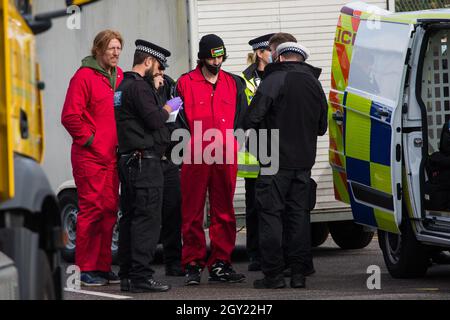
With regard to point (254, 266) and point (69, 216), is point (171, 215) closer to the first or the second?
point (254, 266)

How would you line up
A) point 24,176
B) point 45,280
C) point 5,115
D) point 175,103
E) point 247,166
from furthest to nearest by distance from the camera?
point 247,166 → point 175,103 → point 45,280 → point 24,176 → point 5,115

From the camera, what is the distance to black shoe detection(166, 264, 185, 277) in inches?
492

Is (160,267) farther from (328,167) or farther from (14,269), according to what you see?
(14,269)

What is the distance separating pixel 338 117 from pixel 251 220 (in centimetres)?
149

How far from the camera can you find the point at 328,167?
45.3 ft

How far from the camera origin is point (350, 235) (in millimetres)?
14500

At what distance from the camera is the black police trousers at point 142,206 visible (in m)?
10.9

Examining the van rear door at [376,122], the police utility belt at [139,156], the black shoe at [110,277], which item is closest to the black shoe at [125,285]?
the black shoe at [110,277]

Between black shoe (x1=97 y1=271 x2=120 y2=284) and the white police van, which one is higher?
the white police van

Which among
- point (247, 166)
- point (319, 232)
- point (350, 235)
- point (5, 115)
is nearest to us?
point (5, 115)

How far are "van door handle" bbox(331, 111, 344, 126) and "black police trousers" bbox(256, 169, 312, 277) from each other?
911mm

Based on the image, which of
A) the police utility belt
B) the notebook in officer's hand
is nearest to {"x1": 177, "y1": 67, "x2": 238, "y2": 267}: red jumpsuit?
the notebook in officer's hand

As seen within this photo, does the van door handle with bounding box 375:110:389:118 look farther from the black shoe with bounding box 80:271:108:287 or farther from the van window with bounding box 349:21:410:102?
the black shoe with bounding box 80:271:108:287

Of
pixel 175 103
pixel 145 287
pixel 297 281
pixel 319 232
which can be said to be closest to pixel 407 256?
pixel 297 281
